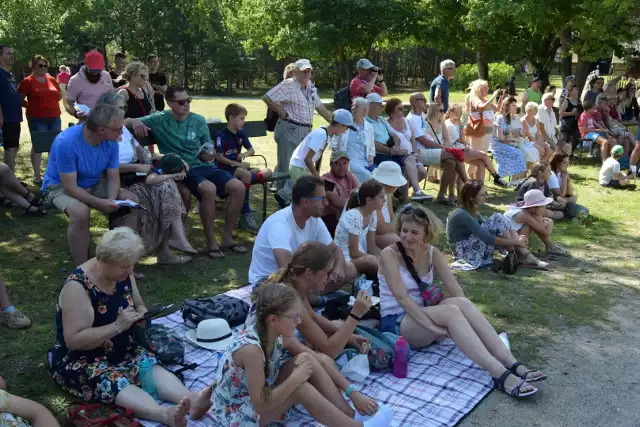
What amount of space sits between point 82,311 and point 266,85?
29.6 meters

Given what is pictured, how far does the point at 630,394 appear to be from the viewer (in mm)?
4191

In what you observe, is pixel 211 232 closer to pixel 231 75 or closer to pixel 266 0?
pixel 266 0

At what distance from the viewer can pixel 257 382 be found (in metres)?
3.11

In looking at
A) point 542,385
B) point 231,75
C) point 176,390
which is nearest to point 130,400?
point 176,390

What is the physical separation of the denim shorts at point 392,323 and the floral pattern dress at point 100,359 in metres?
1.61

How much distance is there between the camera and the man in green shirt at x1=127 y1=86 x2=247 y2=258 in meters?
6.52

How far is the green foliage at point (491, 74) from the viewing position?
2522 centimetres

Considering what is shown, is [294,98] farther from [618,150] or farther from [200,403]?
[618,150]

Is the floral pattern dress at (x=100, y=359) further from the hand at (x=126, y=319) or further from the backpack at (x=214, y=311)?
the backpack at (x=214, y=311)

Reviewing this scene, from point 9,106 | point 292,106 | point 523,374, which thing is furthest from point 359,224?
point 9,106

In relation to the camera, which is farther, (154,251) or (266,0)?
(266,0)

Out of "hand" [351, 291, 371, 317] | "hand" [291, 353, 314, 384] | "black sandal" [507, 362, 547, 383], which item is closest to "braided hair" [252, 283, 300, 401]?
"hand" [291, 353, 314, 384]

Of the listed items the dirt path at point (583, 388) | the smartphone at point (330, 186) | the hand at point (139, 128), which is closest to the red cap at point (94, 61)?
the hand at point (139, 128)

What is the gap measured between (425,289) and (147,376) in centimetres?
190
